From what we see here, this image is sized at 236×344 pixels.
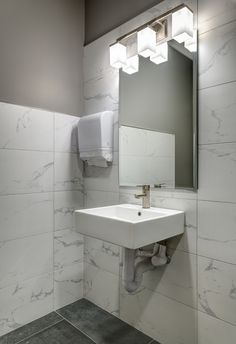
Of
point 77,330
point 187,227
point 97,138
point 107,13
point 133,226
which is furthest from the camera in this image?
point 107,13

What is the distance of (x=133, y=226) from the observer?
4.14ft

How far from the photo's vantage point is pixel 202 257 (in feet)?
4.82

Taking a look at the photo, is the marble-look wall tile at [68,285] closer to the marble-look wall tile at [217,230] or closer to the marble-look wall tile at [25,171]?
the marble-look wall tile at [25,171]

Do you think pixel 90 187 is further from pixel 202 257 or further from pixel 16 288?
pixel 202 257

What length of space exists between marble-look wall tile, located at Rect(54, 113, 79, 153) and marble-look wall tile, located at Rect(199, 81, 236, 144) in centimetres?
110

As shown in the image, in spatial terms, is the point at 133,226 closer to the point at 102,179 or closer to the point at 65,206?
the point at 102,179

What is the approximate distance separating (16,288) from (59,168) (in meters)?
0.93

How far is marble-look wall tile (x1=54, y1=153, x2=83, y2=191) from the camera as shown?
2047 millimetres

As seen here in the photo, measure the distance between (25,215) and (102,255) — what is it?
0.69 metres

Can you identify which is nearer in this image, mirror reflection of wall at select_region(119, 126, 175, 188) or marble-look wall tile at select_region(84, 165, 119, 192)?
mirror reflection of wall at select_region(119, 126, 175, 188)

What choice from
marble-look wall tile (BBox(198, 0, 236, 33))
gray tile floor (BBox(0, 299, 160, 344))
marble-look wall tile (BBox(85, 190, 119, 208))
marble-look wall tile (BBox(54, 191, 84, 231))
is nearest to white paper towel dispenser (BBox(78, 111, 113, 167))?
marble-look wall tile (BBox(85, 190, 119, 208))

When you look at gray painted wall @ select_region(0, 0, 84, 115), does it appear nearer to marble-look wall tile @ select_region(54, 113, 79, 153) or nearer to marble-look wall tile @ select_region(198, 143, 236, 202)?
marble-look wall tile @ select_region(54, 113, 79, 153)

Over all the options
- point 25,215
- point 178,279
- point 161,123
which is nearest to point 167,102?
point 161,123

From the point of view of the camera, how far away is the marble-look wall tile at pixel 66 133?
2.04 metres
